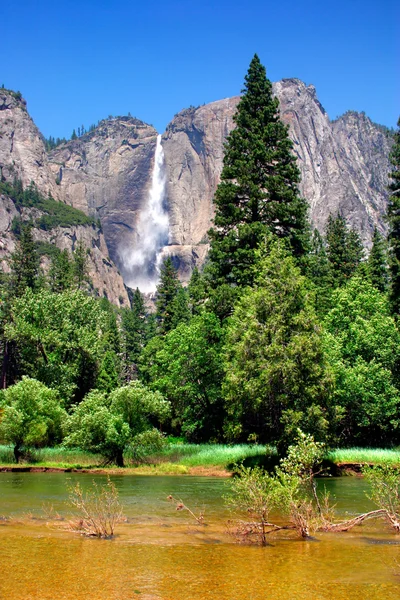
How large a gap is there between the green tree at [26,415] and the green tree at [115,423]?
2.01 m

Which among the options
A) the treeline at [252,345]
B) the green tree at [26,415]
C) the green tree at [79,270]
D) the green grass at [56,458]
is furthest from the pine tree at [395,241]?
the green tree at [79,270]

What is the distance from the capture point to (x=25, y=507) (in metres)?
17.9

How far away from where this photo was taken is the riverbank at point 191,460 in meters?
30.1

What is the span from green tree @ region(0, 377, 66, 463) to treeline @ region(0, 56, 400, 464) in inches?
5.9

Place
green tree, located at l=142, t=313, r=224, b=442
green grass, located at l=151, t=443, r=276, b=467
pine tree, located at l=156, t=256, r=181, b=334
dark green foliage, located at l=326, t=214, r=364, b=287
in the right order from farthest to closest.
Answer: pine tree, located at l=156, t=256, r=181, b=334, dark green foliage, located at l=326, t=214, r=364, b=287, green tree, located at l=142, t=313, r=224, b=442, green grass, located at l=151, t=443, r=276, b=467

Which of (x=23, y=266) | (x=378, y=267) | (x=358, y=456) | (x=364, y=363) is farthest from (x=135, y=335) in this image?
(x=358, y=456)

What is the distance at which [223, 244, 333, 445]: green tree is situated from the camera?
27234 millimetres

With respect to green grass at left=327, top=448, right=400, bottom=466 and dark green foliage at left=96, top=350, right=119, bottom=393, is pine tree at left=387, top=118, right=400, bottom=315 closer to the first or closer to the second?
green grass at left=327, top=448, right=400, bottom=466

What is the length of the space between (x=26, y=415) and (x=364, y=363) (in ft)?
69.5

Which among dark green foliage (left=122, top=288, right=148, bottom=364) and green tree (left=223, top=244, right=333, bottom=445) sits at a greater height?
dark green foliage (left=122, top=288, right=148, bottom=364)

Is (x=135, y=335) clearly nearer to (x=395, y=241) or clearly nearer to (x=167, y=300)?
(x=167, y=300)

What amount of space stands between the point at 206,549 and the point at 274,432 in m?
17.5

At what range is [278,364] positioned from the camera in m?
27.1

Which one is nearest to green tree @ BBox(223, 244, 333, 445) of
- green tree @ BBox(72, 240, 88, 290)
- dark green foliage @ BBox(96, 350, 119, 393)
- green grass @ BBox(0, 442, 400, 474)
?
green grass @ BBox(0, 442, 400, 474)
